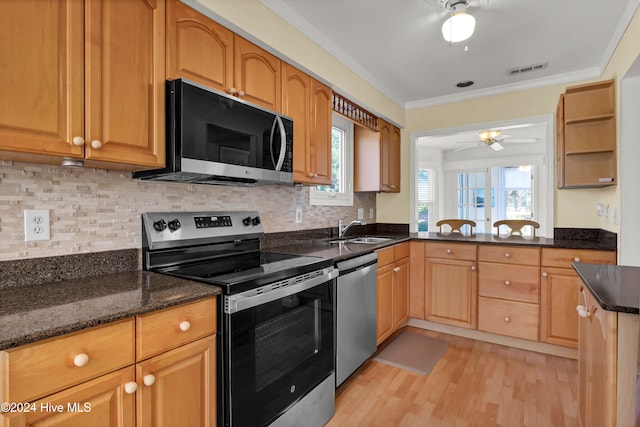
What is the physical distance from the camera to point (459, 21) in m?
1.95

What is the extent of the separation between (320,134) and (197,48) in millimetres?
1082

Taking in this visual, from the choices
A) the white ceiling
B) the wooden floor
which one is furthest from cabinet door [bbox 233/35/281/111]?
the wooden floor

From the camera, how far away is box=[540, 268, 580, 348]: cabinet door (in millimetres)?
2635

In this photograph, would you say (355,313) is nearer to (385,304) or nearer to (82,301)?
(385,304)

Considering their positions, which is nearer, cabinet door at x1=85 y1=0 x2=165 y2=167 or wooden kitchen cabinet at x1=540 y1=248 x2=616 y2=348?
cabinet door at x1=85 y1=0 x2=165 y2=167

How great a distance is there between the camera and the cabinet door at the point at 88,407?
0.85m

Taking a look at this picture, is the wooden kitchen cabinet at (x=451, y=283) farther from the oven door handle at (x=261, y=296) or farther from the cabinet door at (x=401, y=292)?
the oven door handle at (x=261, y=296)

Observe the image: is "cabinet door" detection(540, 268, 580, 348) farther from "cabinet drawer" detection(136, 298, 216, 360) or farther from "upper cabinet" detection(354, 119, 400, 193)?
"cabinet drawer" detection(136, 298, 216, 360)

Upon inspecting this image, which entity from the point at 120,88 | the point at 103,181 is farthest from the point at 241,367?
the point at 120,88

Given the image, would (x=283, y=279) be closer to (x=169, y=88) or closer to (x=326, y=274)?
(x=326, y=274)

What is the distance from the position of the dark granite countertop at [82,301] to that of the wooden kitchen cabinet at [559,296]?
2667 mm

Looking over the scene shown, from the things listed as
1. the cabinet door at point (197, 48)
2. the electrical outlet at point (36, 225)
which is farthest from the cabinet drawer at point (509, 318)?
the electrical outlet at point (36, 225)

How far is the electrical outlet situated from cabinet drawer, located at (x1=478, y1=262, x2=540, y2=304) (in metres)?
3.03

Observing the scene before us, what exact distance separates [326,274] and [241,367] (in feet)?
2.29
